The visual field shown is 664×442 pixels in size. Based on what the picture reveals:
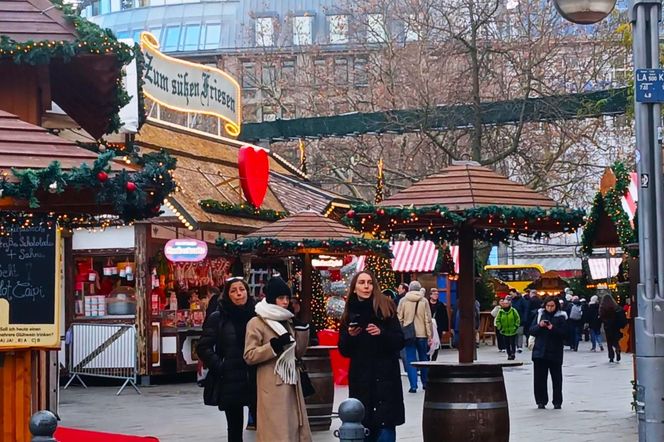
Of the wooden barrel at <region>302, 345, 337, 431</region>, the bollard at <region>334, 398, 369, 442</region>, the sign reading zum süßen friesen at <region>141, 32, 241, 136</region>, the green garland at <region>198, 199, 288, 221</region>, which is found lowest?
the wooden barrel at <region>302, 345, 337, 431</region>

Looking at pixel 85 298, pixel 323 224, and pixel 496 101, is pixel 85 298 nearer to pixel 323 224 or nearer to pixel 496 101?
pixel 323 224

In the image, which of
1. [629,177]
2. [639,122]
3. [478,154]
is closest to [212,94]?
[478,154]

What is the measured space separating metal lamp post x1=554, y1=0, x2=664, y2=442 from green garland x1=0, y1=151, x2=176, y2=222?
3.73 m

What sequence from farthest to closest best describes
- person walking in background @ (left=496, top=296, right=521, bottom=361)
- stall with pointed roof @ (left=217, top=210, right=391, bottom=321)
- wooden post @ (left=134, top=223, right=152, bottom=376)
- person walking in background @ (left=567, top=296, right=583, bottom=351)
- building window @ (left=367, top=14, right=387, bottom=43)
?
1. building window @ (left=367, top=14, right=387, bottom=43)
2. person walking in background @ (left=567, top=296, right=583, bottom=351)
3. person walking in background @ (left=496, top=296, right=521, bottom=361)
4. wooden post @ (left=134, top=223, right=152, bottom=376)
5. stall with pointed roof @ (left=217, top=210, right=391, bottom=321)

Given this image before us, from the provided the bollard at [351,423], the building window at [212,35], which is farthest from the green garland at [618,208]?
the building window at [212,35]

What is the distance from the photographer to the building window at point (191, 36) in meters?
89.8

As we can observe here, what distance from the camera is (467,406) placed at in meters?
12.2

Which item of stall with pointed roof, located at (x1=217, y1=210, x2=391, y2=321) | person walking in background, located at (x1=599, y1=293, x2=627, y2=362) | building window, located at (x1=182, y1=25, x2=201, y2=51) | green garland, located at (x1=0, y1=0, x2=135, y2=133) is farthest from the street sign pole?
building window, located at (x1=182, y1=25, x2=201, y2=51)

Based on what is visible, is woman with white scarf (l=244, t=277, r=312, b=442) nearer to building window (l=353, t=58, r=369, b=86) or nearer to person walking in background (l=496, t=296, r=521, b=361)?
person walking in background (l=496, t=296, r=521, b=361)

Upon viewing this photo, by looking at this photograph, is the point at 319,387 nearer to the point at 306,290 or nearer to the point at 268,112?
the point at 306,290

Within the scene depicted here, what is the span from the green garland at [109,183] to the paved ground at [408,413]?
17.3 ft

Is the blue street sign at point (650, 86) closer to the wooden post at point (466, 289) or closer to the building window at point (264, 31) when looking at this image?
the wooden post at point (466, 289)

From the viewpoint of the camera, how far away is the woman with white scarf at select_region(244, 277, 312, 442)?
11023 mm

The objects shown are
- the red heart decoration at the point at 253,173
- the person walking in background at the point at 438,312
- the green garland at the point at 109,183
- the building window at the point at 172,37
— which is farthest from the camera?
the building window at the point at 172,37
